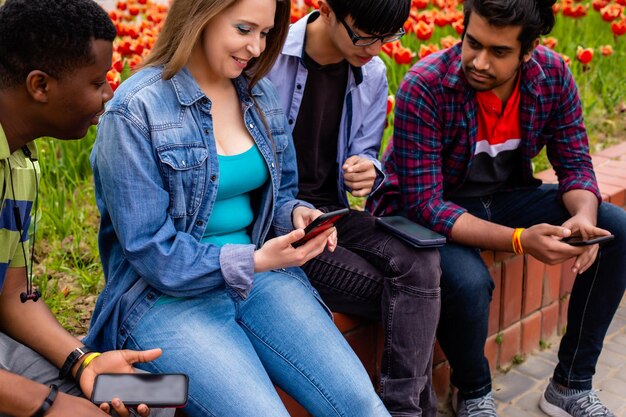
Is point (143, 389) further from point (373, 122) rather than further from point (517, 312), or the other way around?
point (517, 312)

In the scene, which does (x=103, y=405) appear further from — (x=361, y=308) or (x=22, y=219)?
(x=361, y=308)

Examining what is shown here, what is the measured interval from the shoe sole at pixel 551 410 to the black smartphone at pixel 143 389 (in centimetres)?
165

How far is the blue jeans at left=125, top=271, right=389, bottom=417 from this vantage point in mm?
2104

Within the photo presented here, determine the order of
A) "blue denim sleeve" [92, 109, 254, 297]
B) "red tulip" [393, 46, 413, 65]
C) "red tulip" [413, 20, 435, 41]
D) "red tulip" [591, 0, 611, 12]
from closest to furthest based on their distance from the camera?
1. "blue denim sleeve" [92, 109, 254, 297]
2. "red tulip" [393, 46, 413, 65]
3. "red tulip" [413, 20, 435, 41]
4. "red tulip" [591, 0, 611, 12]

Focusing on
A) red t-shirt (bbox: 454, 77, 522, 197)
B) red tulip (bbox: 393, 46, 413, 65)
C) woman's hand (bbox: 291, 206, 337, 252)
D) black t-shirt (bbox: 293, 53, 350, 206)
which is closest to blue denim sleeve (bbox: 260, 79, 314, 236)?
woman's hand (bbox: 291, 206, 337, 252)

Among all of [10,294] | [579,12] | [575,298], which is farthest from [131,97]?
[579,12]

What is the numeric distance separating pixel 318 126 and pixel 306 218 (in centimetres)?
51

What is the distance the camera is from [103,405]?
1944mm

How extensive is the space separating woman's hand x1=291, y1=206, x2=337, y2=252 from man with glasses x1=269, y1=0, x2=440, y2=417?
223 mm

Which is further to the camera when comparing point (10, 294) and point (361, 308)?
point (361, 308)

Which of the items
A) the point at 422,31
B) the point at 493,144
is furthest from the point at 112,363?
the point at 422,31

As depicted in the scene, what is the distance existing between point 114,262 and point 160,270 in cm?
21

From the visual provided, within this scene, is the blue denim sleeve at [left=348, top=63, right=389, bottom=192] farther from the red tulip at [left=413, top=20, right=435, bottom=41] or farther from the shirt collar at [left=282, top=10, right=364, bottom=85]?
the red tulip at [left=413, top=20, right=435, bottom=41]

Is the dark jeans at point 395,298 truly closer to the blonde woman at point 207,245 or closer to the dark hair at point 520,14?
the blonde woman at point 207,245
